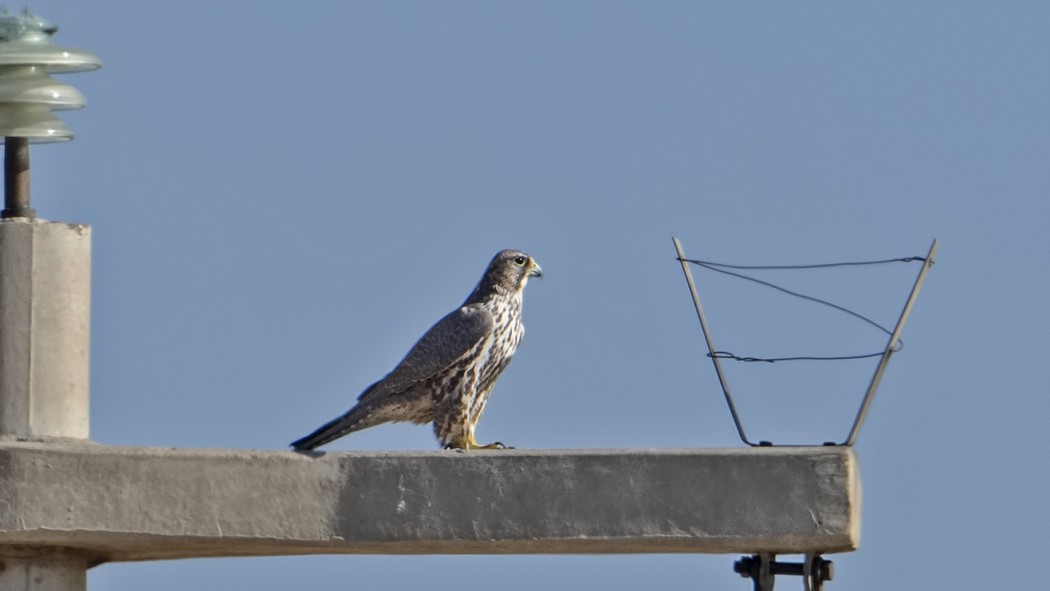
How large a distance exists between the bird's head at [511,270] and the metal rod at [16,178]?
231 centimetres

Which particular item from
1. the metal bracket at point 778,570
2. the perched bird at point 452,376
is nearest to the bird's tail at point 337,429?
the perched bird at point 452,376

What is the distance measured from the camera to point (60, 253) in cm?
782

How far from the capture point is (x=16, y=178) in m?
8.03

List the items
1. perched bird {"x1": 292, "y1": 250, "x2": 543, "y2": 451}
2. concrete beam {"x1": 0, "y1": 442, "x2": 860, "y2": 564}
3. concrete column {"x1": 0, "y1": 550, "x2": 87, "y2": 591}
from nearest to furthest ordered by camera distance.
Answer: concrete beam {"x1": 0, "y1": 442, "x2": 860, "y2": 564}
concrete column {"x1": 0, "y1": 550, "x2": 87, "y2": 591}
perched bird {"x1": 292, "y1": 250, "x2": 543, "y2": 451}

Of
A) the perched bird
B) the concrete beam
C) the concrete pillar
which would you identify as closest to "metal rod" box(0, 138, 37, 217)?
the concrete pillar

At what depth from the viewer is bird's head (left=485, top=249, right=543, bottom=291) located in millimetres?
9570

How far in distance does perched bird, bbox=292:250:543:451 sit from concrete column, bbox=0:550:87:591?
1.54 meters

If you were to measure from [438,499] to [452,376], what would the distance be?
1797mm

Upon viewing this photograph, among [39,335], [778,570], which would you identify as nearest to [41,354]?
[39,335]

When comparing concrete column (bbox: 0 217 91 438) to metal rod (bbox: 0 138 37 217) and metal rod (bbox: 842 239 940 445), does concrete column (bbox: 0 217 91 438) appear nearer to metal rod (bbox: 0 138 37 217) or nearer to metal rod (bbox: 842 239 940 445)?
metal rod (bbox: 0 138 37 217)

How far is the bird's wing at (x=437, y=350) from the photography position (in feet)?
29.7

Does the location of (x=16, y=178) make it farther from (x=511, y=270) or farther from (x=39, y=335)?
(x=511, y=270)

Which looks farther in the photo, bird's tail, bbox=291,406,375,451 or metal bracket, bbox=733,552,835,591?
bird's tail, bbox=291,406,375,451

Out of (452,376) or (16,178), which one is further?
(452,376)
